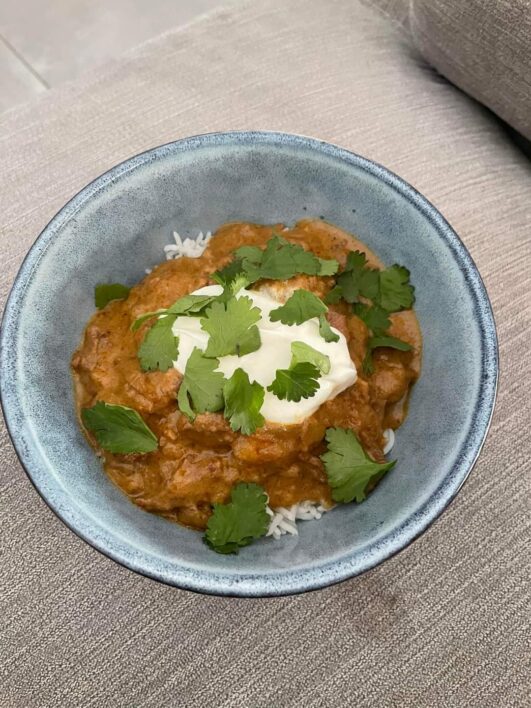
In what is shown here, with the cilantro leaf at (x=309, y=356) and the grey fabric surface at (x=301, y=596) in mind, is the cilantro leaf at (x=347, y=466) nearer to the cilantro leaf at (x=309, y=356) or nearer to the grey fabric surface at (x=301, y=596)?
the cilantro leaf at (x=309, y=356)

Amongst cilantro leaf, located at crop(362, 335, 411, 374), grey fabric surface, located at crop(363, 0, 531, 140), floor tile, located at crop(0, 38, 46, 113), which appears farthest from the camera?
floor tile, located at crop(0, 38, 46, 113)

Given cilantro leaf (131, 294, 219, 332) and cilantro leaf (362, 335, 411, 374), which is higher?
cilantro leaf (131, 294, 219, 332)

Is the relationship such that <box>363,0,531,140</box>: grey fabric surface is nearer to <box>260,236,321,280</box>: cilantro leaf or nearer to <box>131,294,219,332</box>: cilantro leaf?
<box>260,236,321,280</box>: cilantro leaf

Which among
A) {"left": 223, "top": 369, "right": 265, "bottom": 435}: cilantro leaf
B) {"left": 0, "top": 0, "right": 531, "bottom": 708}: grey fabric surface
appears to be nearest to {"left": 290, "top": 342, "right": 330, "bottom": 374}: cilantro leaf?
{"left": 223, "top": 369, "right": 265, "bottom": 435}: cilantro leaf

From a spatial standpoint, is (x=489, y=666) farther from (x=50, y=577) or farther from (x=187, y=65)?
(x=187, y=65)

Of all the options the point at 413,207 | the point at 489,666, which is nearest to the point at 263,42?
the point at 413,207

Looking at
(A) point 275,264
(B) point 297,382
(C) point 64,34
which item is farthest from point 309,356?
(C) point 64,34
